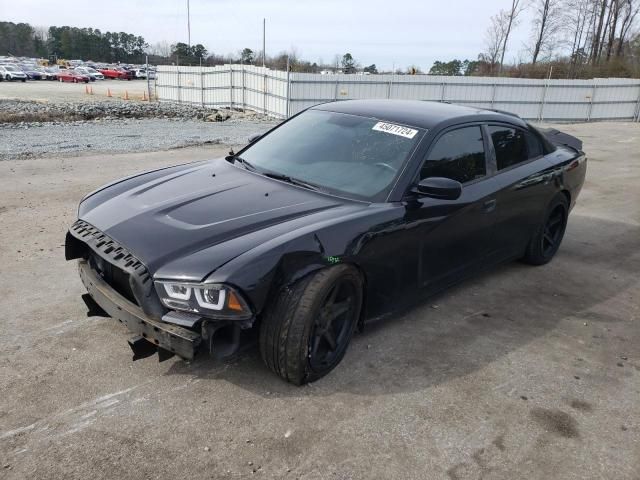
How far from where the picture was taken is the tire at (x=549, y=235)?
5211 millimetres

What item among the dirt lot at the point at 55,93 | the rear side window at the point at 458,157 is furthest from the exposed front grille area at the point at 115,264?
the dirt lot at the point at 55,93

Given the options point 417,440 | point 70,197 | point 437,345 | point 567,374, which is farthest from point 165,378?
point 70,197

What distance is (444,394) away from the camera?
126 inches

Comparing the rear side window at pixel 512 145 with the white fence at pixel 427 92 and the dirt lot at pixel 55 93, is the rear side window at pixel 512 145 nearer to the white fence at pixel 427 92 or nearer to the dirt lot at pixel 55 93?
the white fence at pixel 427 92

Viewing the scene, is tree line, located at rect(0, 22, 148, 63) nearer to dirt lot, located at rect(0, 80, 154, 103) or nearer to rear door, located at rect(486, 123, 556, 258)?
dirt lot, located at rect(0, 80, 154, 103)

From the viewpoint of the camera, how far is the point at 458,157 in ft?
13.3

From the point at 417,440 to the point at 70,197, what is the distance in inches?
239

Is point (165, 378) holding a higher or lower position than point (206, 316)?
lower

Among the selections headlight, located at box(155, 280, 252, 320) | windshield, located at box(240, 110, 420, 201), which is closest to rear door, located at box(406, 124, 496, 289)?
windshield, located at box(240, 110, 420, 201)

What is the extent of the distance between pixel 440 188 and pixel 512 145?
65.0 inches

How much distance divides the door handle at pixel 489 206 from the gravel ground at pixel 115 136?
908 cm

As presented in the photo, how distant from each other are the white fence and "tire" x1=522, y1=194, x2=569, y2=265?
13.5 metres

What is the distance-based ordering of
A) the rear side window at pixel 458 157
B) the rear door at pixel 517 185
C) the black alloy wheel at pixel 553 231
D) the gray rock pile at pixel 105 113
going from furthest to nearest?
the gray rock pile at pixel 105 113
the black alloy wheel at pixel 553 231
the rear door at pixel 517 185
the rear side window at pixel 458 157

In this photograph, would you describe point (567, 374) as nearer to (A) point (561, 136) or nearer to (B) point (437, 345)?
(B) point (437, 345)
